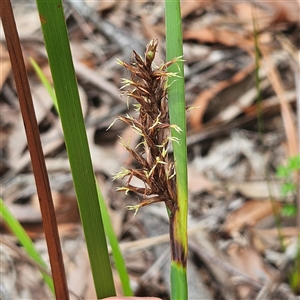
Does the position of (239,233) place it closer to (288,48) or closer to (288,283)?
(288,283)

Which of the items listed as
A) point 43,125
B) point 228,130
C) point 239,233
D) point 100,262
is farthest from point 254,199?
point 100,262

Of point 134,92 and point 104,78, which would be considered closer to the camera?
point 134,92

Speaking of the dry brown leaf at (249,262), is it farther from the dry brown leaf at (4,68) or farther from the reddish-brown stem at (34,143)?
the dry brown leaf at (4,68)

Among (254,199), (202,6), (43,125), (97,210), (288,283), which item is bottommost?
(288,283)

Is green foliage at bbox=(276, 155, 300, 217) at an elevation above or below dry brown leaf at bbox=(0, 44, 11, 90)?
below

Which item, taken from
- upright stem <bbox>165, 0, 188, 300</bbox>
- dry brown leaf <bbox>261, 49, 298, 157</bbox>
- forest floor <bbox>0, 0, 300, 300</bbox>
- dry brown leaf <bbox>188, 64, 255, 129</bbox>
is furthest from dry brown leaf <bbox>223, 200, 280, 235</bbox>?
upright stem <bbox>165, 0, 188, 300</bbox>

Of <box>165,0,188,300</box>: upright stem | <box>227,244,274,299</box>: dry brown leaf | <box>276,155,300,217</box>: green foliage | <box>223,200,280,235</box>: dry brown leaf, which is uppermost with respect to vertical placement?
<box>165,0,188,300</box>: upright stem

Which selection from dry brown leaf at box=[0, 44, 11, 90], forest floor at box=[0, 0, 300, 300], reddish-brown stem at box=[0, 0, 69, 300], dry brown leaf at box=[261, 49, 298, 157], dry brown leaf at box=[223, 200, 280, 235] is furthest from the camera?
dry brown leaf at box=[0, 44, 11, 90]

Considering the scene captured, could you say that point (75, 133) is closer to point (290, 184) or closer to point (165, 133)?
point (165, 133)

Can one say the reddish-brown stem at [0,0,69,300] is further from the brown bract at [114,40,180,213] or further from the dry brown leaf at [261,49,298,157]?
the dry brown leaf at [261,49,298,157]

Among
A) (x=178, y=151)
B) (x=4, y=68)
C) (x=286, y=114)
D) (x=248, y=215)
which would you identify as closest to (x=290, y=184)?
(x=248, y=215)
